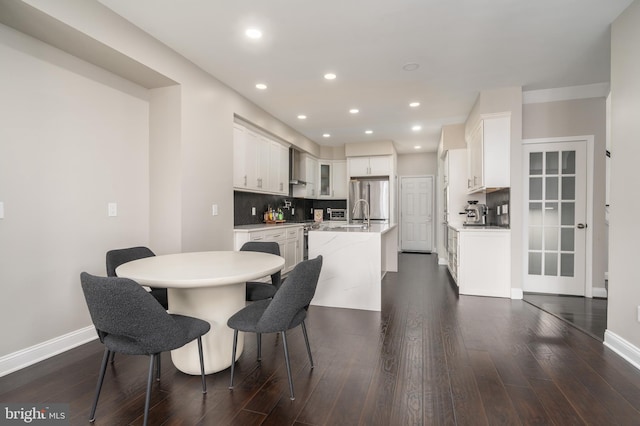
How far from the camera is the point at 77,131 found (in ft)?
8.60

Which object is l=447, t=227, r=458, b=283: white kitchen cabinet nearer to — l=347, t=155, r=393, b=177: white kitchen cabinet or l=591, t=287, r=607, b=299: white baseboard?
l=591, t=287, r=607, b=299: white baseboard

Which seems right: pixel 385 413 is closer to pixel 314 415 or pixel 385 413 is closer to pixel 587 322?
pixel 314 415

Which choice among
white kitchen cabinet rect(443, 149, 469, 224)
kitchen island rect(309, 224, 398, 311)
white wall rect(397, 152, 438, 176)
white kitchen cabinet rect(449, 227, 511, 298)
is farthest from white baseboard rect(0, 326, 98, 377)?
white wall rect(397, 152, 438, 176)

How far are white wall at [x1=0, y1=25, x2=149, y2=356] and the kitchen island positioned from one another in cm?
209

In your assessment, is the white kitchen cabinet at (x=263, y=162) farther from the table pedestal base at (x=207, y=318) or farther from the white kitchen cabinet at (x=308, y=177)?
the table pedestal base at (x=207, y=318)

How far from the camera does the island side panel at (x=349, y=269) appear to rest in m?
3.57

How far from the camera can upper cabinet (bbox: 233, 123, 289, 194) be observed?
437cm

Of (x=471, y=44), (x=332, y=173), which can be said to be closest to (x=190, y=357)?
(x=471, y=44)

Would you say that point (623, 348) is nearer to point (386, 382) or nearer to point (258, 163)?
point (386, 382)

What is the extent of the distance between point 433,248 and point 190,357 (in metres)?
7.13

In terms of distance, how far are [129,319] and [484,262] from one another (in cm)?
401

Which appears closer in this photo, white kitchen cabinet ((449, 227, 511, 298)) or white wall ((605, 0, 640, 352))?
white wall ((605, 0, 640, 352))

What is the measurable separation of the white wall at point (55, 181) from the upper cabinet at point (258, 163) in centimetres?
145

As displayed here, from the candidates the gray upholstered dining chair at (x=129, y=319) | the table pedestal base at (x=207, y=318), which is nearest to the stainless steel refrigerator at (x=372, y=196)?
the table pedestal base at (x=207, y=318)
